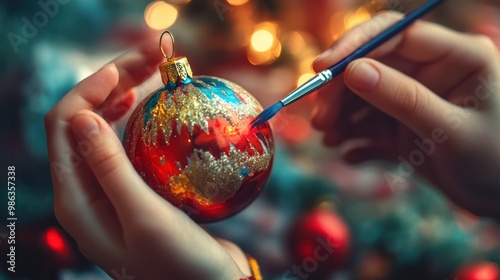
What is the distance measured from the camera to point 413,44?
2.37ft

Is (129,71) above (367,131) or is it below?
above

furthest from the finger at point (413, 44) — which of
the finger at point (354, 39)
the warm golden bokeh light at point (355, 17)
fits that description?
the warm golden bokeh light at point (355, 17)

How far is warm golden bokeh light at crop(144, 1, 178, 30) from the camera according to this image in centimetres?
74

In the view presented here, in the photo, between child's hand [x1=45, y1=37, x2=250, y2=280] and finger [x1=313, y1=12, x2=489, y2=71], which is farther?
finger [x1=313, y1=12, x2=489, y2=71]

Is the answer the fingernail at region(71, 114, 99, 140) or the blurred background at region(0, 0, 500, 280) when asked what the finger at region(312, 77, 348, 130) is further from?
the fingernail at region(71, 114, 99, 140)

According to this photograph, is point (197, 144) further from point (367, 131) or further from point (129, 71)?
point (367, 131)

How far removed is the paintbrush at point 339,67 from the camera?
1.75ft

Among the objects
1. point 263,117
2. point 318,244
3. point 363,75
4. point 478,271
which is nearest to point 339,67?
point 363,75

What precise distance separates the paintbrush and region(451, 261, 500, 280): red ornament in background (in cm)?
40

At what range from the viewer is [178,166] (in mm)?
477

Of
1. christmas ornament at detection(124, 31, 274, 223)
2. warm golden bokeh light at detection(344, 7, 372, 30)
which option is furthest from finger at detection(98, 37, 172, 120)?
warm golden bokeh light at detection(344, 7, 372, 30)

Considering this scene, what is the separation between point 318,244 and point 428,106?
0.27 metres

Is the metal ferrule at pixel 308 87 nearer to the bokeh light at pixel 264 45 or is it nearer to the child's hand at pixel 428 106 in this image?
the child's hand at pixel 428 106

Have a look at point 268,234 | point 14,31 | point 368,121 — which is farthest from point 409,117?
point 14,31
